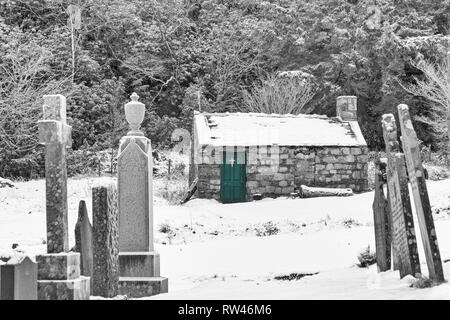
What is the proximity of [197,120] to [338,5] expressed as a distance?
1442 cm

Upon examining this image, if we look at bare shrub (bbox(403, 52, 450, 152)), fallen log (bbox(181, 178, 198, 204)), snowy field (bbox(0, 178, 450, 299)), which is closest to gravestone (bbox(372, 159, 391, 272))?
snowy field (bbox(0, 178, 450, 299))

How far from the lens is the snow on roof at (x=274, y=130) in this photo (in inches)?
1046

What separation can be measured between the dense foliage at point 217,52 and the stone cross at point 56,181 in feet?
81.2

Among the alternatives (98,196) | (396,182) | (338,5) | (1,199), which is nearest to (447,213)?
(396,182)

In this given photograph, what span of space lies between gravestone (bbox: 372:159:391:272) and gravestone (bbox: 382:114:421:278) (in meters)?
0.91

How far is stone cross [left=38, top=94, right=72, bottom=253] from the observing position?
7355mm

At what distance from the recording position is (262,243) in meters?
14.7

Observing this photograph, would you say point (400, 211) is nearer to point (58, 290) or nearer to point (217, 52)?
point (58, 290)

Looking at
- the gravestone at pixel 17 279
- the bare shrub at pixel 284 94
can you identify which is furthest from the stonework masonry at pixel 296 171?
the gravestone at pixel 17 279

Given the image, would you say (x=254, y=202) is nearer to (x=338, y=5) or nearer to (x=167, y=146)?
(x=167, y=146)

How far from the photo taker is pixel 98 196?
7.96 m

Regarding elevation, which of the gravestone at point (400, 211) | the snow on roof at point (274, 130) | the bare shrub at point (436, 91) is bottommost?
the gravestone at point (400, 211)

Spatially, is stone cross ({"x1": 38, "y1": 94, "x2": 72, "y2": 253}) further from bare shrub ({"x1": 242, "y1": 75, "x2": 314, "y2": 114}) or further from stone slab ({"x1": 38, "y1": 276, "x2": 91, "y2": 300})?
bare shrub ({"x1": 242, "y1": 75, "x2": 314, "y2": 114})

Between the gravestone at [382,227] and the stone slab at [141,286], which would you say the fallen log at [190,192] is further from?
Answer: the gravestone at [382,227]
